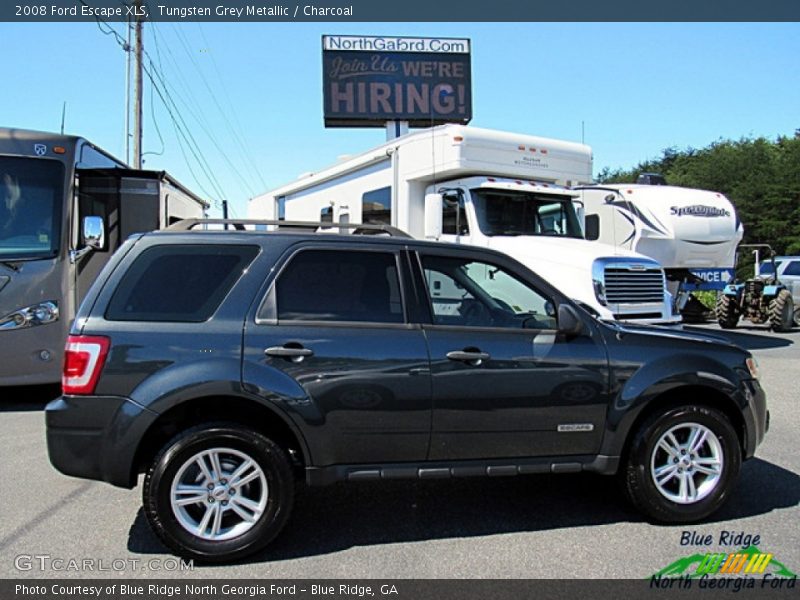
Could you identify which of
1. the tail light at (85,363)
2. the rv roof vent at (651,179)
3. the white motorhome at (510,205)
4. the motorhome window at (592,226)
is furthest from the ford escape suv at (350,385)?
the rv roof vent at (651,179)

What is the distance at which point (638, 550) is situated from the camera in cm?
377

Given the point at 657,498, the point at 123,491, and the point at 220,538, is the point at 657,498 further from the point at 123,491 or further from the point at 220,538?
the point at 123,491

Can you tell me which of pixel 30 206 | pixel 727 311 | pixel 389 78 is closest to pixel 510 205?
pixel 30 206

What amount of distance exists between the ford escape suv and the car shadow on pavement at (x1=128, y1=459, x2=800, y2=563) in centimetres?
37

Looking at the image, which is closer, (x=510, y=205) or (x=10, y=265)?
(x=10, y=265)

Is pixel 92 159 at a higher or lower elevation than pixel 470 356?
higher

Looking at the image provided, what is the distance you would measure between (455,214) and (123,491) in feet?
19.6

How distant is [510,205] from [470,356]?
6.02 meters

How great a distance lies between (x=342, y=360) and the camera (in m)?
3.73

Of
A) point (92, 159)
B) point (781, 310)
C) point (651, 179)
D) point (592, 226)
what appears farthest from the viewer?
point (781, 310)
